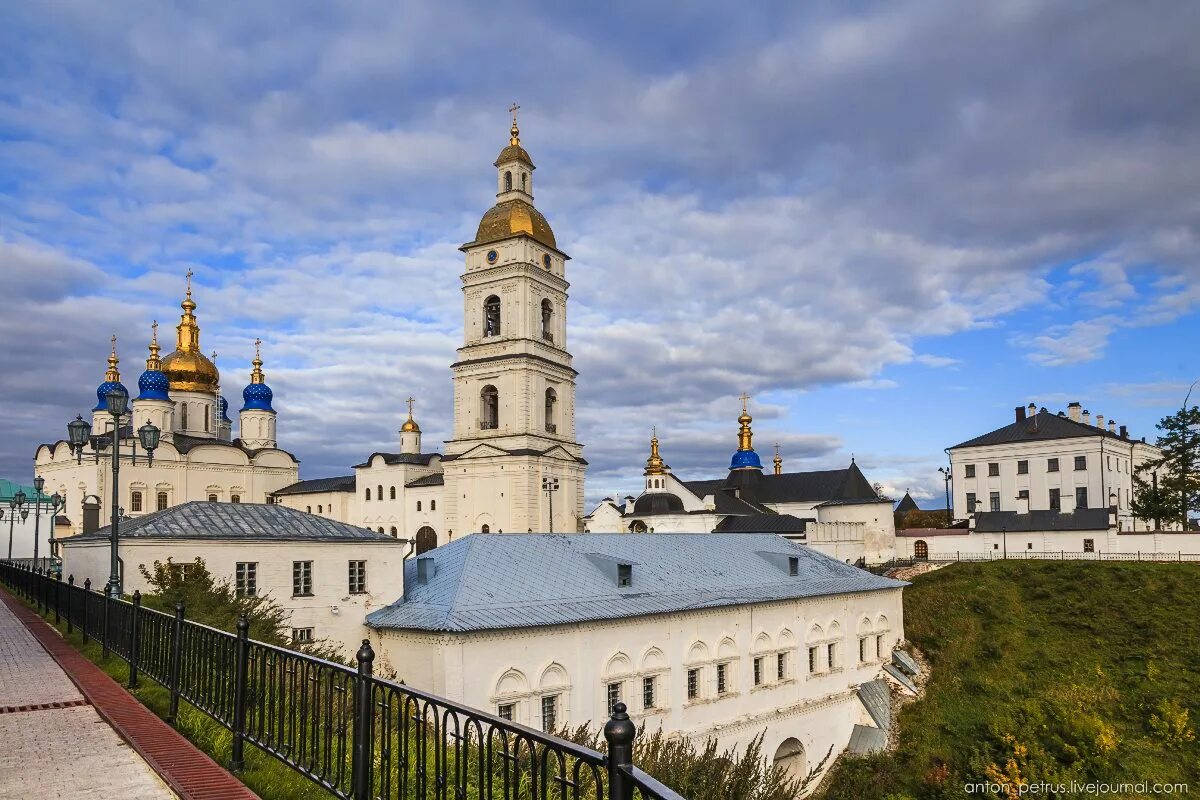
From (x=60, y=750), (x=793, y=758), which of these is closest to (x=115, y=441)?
(x=60, y=750)

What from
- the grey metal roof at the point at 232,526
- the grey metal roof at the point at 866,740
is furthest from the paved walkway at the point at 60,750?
the grey metal roof at the point at 866,740

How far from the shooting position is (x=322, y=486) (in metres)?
68.6

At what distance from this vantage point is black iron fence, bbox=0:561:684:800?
4523 mm

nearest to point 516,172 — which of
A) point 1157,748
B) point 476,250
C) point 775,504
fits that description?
point 476,250

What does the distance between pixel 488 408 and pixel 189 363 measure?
26910 millimetres

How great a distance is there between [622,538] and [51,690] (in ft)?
69.3

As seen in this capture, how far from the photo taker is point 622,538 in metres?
30.5

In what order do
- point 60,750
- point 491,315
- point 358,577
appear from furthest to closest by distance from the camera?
point 491,315 < point 358,577 < point 60,750

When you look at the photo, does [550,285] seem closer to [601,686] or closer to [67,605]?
[601,686]

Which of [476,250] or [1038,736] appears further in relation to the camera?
[476,250]

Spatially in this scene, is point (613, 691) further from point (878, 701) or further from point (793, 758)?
point (878, 701)

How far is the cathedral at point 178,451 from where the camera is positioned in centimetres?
6022

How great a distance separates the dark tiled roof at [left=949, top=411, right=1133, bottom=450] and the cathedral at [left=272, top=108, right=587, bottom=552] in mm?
30596

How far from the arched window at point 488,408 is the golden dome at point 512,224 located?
31.7 ft
